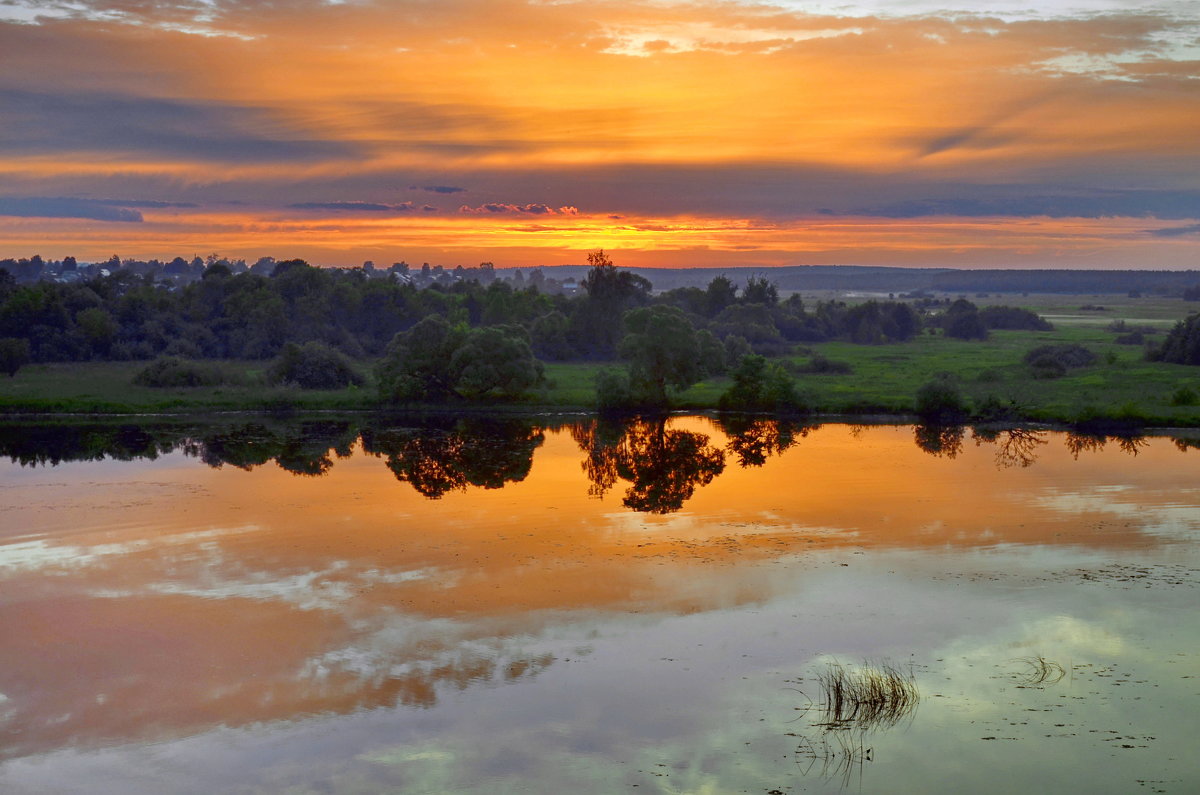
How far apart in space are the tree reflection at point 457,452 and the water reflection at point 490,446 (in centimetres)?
4

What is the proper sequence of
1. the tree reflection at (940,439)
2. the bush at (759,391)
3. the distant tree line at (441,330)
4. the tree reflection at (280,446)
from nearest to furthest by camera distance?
the tree reflection at (280,446)
the tree reflection at (940,439)
the bush at (759,391)
the distant tree line at (441,330)

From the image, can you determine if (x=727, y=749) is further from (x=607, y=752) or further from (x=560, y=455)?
(x=560, y=455)

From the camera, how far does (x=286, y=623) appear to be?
18641 millimetres

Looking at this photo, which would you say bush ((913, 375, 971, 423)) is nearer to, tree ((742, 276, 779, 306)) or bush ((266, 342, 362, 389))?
bush ((266, 342, 362, 389))

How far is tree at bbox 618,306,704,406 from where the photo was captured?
4541 cm

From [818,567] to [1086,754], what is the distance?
333 inches

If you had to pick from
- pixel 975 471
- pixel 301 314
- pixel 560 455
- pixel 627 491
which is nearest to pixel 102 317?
pixel 301 314

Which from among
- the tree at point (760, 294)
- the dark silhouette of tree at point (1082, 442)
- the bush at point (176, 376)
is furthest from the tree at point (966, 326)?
the bush at point (176, 376)

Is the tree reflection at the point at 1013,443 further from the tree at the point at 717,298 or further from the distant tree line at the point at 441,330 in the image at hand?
the tree at the point at 717,298

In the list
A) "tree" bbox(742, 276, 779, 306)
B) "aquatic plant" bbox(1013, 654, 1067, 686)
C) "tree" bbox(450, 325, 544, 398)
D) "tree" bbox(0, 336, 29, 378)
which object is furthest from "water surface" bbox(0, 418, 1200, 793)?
"tree" bbox(742, 276, 779, 306)

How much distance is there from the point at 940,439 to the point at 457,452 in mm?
16884

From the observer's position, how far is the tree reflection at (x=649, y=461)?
29.5m

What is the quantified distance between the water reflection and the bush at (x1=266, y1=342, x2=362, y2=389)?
7.54 meters

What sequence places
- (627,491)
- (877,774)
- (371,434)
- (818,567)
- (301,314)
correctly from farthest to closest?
(301,314), (371,434), (627,491), (818,567), (877,774)
